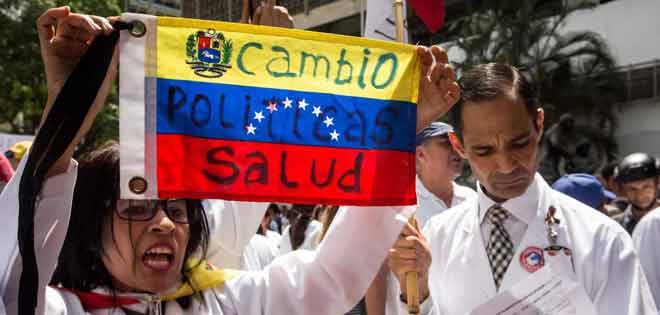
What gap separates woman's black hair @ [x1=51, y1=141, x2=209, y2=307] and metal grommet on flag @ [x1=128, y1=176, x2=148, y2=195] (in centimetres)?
29

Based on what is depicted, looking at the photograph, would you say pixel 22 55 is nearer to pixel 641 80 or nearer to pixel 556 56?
pixel 556 56

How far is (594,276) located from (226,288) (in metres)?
1.07

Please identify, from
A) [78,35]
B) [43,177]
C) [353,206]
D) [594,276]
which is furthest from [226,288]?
[594,276]

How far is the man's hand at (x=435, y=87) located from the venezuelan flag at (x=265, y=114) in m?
0.06

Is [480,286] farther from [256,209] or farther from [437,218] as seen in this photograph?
[256,209]

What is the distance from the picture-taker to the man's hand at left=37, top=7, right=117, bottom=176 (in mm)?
1710

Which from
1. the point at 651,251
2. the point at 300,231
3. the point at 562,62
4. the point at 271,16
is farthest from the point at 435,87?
the point at 562,62

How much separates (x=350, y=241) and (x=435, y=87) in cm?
48

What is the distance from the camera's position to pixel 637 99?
20984 millimetres

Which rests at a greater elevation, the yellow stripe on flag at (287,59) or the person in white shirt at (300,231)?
the yellow stripe on flag at (287,59)

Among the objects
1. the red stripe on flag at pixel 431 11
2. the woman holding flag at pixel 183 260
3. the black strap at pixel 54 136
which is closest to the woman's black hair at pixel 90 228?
the woman holding flag at pixel 183 260

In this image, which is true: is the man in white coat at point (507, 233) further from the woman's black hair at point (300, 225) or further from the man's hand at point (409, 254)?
the woman's black hair at point (300, 225)

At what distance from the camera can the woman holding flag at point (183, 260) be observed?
6.51 feet

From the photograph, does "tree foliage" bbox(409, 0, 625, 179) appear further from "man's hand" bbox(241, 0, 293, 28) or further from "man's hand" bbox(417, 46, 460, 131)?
"man's hand" bbox(417, 46, 460, 131)
